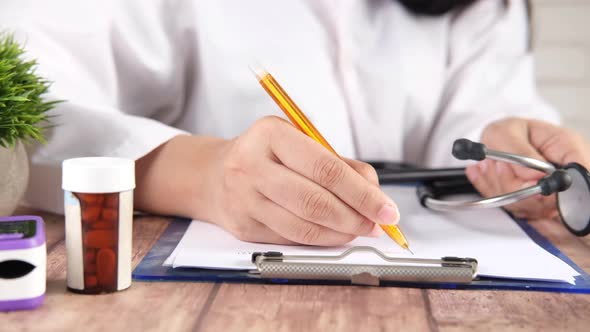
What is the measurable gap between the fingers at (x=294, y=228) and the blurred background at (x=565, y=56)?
1.63m

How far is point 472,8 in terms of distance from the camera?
1.14m

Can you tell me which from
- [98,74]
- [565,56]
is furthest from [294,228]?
[565,56]

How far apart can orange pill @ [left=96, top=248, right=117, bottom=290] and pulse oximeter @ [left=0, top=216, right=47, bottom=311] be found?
0.04 meters

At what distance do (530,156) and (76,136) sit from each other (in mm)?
481

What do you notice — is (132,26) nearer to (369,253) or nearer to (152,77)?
(152,77)

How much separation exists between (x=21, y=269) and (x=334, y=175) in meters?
0.24

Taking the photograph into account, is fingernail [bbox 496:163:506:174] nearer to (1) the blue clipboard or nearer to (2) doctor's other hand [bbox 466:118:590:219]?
(2) doctor's other hand [bbox 466:118:590:219]

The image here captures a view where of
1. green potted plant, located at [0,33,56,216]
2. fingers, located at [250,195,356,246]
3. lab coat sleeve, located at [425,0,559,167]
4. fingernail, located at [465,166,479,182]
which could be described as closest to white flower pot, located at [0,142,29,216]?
green potted plant, located at [0,33,56,216]

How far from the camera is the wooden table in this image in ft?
1.48

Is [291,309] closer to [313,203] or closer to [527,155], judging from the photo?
[313,203]

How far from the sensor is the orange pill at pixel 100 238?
49 cm

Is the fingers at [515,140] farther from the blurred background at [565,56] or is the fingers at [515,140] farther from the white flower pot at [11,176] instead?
the blurred background at [565,56]

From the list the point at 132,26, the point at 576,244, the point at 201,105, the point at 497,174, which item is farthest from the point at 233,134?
the point at 576,244

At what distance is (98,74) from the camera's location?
0.83 m
